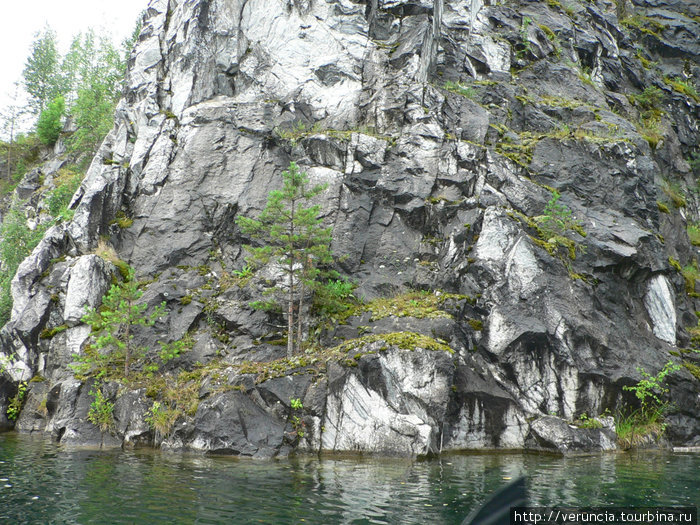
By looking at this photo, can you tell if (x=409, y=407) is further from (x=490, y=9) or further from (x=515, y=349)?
(x=490, y=9)

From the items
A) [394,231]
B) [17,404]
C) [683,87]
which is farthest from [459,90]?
[17,404]

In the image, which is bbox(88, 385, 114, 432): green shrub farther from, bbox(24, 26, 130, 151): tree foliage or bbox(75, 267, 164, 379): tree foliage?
bbox(24, 26, 130, 151): tree foliage

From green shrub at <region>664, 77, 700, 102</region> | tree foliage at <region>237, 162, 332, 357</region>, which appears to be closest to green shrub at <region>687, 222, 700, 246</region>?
green shrub at <region>664, 77, 700, 102</region>

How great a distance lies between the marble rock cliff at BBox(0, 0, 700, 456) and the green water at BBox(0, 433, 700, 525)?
1.84 meters

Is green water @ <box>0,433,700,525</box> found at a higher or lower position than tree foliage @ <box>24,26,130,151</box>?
lower

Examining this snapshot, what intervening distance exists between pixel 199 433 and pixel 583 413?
1303cm

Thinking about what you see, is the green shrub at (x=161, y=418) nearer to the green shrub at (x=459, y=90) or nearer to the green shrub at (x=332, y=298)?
the green shrub at (x=332, y=298)

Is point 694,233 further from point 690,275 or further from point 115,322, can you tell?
point 115,322

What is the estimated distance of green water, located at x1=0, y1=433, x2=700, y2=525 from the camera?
313 inches

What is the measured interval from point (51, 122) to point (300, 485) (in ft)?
140

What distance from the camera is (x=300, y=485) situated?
10.1 m

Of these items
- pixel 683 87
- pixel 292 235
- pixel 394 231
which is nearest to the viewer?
pixel 292 235

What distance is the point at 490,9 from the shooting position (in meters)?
32.1

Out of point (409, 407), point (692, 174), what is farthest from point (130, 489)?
point (692, 174)
